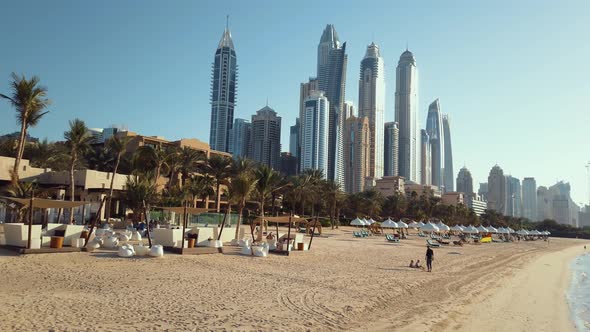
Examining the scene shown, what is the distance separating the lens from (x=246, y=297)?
12.3 m

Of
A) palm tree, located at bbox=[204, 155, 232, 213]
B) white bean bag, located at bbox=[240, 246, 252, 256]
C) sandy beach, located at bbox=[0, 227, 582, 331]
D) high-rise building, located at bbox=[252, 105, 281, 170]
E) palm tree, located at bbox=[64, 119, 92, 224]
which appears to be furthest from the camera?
high-rise building, located at bbox=[252, 105, 281, 170]

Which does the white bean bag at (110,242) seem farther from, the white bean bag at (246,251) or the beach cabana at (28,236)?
the white bean bag at (246,251)

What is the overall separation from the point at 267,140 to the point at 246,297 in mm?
181670

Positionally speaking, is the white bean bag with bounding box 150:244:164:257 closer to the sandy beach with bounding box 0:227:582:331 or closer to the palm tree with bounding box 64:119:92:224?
the sandy beach with bounding box 0:227:582:331

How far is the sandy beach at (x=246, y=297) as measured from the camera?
9430 mm

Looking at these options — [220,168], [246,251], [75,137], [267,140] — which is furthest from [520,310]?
[267,140]

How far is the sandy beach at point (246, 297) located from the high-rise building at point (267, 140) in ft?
558

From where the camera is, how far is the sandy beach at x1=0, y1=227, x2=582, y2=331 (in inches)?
371

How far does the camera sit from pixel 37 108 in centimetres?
2561

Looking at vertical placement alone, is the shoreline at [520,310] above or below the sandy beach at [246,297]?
below

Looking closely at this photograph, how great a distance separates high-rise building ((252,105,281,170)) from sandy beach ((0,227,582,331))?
170 m

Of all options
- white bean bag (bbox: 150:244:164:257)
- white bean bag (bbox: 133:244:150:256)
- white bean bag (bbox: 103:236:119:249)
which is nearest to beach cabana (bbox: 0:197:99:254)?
white bean bag (bbox: 103:236:119:249)

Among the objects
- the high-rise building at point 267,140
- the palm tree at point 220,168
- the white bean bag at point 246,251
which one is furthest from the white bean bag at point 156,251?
the high-rise building at point 267,140

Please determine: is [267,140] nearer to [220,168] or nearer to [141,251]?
[220,168]
